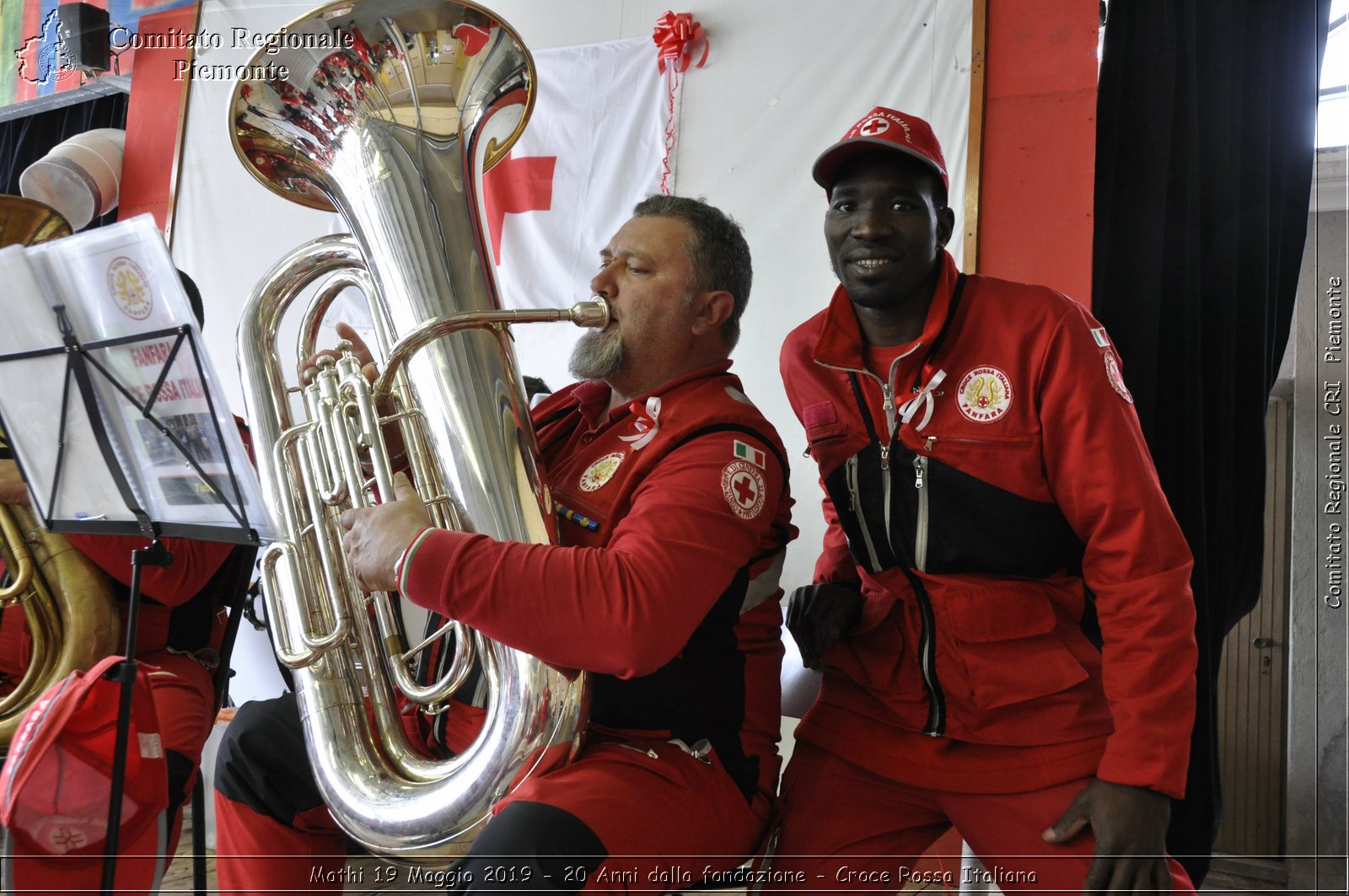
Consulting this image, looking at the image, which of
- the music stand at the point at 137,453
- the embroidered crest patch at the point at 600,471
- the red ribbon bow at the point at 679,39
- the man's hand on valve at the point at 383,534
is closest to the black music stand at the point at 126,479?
the music stand at the point at 137,453

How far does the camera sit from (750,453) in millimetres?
1437

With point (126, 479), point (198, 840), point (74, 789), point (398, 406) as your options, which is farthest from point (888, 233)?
point (198, 840)

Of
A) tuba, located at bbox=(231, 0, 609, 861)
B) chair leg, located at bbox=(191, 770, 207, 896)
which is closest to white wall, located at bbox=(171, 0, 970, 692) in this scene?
tuba, located at bbox=(231, 0, 609, 861)

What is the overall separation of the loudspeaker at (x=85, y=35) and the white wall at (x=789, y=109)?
7.89 ft

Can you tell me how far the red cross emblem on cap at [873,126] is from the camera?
5.06ft

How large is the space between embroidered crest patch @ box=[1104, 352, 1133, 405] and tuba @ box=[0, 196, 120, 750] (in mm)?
1782

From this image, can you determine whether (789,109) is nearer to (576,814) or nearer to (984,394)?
(984,394)

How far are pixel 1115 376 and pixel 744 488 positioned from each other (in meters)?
0.55

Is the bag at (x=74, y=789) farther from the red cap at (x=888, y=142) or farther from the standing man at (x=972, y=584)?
the red cap at (x=888, y=142)

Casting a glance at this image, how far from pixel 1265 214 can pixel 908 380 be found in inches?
54.0

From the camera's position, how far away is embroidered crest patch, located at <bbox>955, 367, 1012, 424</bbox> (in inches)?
56.7

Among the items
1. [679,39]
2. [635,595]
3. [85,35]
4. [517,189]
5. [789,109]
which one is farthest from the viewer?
[85,35]

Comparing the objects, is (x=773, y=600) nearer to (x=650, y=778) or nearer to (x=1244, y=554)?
(x=650, y=778)

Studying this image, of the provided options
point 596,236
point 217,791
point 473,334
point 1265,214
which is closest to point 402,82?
point 473,334
